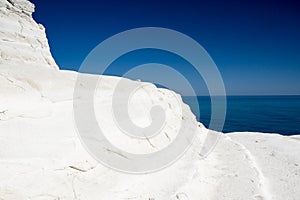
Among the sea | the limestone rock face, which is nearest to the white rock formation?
the limestone rock face

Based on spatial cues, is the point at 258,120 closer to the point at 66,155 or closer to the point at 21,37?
the point at 21,37

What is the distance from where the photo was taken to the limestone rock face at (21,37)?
8820 mm

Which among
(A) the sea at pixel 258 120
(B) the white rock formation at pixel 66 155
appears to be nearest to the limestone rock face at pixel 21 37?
(B) the white rock formation at pixel 66 155

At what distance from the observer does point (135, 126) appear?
885 centimetres

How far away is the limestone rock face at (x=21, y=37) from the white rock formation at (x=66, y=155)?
1.3 inches

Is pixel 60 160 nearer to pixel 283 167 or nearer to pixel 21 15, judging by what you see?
pixel 21 15

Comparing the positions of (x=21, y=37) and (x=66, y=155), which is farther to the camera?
(x=21, y=37)

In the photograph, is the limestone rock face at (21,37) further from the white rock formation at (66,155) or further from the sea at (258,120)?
the sea at (258,120)

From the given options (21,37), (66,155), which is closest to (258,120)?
(21,37)

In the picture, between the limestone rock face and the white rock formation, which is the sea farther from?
the limestone rock face

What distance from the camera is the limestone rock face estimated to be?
8.82m

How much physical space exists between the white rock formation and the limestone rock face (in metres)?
0.03

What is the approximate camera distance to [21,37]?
31.4 feet

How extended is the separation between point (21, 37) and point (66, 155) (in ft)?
19.7
